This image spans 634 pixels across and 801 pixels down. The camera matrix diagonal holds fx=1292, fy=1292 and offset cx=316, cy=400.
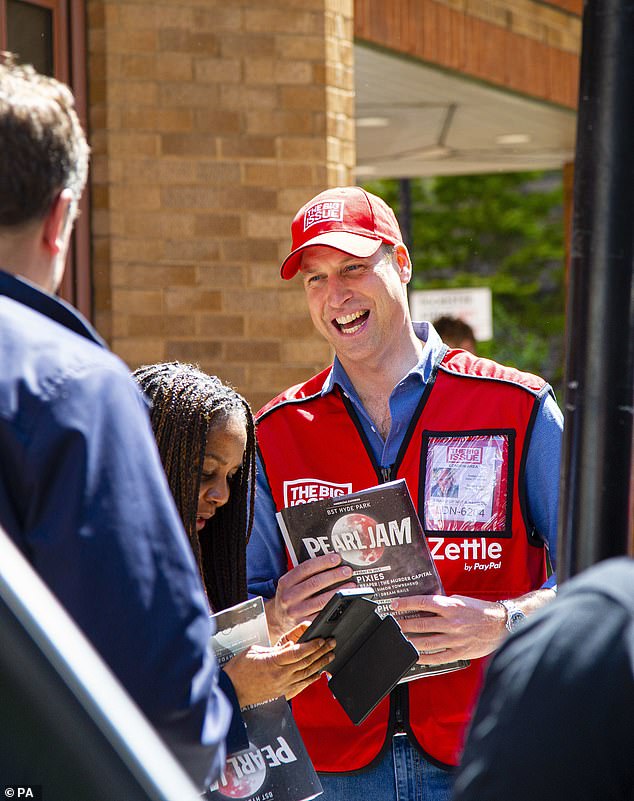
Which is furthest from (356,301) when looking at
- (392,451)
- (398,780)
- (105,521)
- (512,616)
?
(105,521)

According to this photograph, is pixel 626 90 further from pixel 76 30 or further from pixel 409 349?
pixel 76 30

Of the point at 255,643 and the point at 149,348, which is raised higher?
the point at 149,348

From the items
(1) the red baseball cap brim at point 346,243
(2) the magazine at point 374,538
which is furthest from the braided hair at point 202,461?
(1) the red baseball cap brim at point 346,243

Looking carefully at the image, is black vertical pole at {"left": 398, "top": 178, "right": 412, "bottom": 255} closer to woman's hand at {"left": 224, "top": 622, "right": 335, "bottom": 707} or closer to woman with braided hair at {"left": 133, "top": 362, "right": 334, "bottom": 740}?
woman with braided hair at {"left": 133, "top": 362, "right": 334, "bottom": 740}

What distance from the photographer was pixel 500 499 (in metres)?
3.06

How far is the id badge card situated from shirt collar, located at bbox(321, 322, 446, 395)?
18 centimetres

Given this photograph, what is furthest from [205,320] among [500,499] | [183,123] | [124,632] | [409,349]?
[124,632]

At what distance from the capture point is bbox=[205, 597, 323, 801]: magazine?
2590 mm

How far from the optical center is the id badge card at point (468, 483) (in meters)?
3.05

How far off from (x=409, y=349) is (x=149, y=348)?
2.50 metres

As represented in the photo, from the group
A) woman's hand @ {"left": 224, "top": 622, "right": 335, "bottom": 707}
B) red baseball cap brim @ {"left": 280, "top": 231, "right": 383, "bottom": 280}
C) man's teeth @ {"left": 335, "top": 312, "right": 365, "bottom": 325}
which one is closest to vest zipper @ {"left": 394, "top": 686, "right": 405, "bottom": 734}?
woman's hand @ {"left": 224, "top": 622, "right": 335, "bottom": 707}

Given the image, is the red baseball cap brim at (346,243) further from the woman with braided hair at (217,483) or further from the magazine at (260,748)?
the magazine at (260,748)

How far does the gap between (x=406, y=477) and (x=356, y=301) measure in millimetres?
492

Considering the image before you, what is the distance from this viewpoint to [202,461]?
9.30 feet
